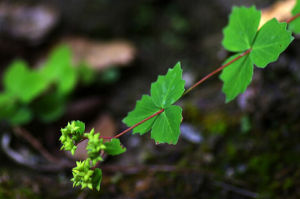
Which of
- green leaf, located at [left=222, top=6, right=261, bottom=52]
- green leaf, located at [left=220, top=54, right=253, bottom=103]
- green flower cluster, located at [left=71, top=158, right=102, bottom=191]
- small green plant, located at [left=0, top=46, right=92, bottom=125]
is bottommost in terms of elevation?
green flower cluster, located at [left=71, top=158, right=102, bottom=191]

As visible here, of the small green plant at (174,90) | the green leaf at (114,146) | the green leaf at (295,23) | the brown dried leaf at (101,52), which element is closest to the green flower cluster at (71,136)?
the small green plant at (174,90)

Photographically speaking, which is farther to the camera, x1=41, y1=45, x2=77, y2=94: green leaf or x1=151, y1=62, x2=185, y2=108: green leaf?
x1=41, y1=45, x2=77, y2=94: green leaf

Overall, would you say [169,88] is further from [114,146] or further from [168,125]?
[114,146]

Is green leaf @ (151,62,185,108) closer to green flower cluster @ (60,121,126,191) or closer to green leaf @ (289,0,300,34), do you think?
green flower cluster @ (60,121,126,191)

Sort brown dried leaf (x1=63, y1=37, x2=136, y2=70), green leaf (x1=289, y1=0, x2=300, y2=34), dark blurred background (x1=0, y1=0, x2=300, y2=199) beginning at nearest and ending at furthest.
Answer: green leaf (x1=289, y1=0, x2=300, y2=34) → dark blurred background (x1=0, y1=0, x2=300, y2=199) → brown dried leaf (x1=63, y1=37, x2=136, y2=70)

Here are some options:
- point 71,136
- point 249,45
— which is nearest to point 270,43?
point 249,45

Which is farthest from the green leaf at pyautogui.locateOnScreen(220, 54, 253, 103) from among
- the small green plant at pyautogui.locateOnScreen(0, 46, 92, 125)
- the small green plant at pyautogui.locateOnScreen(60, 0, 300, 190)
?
the small green plant at pyautogui.locateOnScreen(0, 46, 92, 125)

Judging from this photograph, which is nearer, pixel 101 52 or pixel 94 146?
pixel 94 146
